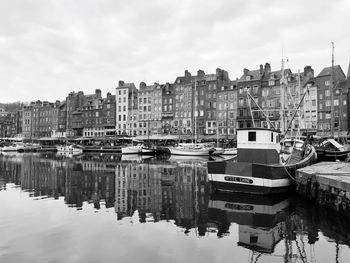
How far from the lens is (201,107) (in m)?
89.1

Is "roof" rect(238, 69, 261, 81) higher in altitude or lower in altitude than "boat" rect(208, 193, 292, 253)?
higher

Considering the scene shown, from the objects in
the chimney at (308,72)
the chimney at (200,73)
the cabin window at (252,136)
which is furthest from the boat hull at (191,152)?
the cabin window at (252,136)

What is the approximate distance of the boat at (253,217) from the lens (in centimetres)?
1184

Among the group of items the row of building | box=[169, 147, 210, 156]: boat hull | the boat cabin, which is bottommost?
box=[169, 147, 210, 156]: boat hull

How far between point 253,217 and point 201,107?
74992 millimetres

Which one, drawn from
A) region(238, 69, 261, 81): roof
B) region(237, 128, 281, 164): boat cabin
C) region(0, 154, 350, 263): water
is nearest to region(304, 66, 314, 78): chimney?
region(238, 69, 261, 81): roof

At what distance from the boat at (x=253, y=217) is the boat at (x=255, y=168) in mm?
662

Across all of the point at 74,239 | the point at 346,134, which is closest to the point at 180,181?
the point at 74,239

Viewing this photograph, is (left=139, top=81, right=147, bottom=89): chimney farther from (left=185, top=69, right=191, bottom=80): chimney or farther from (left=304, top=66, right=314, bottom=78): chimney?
(left=304, top=66, right=314, bottom=78): chimney

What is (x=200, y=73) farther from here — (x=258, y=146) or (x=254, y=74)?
(x=258, y=146)

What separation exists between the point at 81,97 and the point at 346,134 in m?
90.3

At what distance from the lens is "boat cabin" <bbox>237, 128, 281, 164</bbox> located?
67.8 ft

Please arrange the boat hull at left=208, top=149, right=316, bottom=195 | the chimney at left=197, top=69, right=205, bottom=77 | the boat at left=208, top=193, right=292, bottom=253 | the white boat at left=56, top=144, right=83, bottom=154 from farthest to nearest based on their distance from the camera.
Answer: the chimney at left=197, top=69, right=205, bottom=77
the white boat at left=56, top=144, right=83, bottom=154
the boat hull at left=208, top=149, right=316, bottom=195
the boat at left=208, top=193, right=292, bottom=253

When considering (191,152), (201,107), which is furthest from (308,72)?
(191,152)
